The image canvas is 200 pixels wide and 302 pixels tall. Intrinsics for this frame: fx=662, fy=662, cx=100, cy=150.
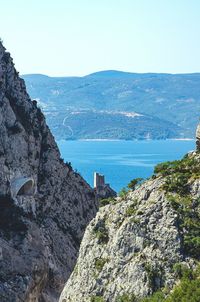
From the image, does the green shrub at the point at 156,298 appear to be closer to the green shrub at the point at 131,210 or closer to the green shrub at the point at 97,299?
the green shrub at the point at 97,299

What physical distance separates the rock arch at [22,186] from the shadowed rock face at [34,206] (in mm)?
296

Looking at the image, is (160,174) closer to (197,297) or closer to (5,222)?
(197,297)

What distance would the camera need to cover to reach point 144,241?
84.5 feet

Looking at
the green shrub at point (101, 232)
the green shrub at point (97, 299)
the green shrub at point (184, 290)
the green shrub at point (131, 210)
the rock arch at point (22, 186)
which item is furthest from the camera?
the rock arch at point (22, 186)

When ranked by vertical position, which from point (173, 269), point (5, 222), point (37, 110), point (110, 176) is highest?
point (110, 176)

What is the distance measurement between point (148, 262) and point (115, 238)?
217 cm

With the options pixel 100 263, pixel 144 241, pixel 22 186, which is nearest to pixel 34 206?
pixel 22 186

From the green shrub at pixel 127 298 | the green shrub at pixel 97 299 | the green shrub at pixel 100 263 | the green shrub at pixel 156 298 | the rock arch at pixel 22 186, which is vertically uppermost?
the rock arch at pixel 22 186

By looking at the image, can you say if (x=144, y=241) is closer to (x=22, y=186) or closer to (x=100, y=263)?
(x=100, y=263)

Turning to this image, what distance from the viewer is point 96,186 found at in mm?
66812

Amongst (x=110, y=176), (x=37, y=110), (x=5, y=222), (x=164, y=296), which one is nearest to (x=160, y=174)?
(x=164, y=296)

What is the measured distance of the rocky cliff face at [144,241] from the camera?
81.0 ft

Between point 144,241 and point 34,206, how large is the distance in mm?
31820

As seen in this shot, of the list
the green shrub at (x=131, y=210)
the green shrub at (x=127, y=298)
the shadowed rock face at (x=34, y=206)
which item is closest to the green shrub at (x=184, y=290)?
the green shrub at (x=127, y=298)
